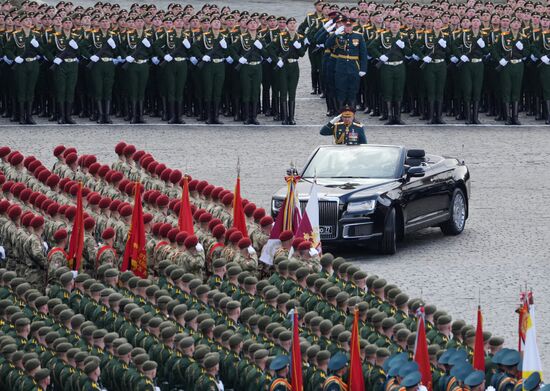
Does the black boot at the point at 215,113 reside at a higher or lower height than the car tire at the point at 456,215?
A: higher

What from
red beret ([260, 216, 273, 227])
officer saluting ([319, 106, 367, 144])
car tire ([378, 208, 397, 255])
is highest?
officer saluting ([319, 106, 367, 144])

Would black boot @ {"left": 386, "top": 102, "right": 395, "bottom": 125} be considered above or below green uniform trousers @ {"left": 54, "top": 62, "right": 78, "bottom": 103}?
below

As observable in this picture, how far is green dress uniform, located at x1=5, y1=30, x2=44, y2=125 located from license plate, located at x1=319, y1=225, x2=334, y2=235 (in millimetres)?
9934

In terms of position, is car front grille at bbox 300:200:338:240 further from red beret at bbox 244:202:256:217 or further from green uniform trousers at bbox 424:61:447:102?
green uniform trousers at bbox 424:61:447:102

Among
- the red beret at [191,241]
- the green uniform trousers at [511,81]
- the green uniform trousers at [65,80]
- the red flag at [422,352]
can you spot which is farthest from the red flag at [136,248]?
the green uniform trousers at [511,81]

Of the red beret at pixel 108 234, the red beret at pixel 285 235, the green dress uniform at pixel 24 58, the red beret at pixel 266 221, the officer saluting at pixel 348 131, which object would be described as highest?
the green dress uniform at pixel 24 58

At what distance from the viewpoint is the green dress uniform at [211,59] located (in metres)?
29.5

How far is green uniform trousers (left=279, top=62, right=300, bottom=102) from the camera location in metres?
29.8

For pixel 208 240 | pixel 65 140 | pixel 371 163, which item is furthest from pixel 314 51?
pixel 208 240

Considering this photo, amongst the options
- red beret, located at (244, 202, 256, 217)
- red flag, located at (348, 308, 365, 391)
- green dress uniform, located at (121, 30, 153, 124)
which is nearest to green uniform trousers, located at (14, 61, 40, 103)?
green dress uniform, located at (121, 30, 153, 124)

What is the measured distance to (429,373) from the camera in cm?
1370

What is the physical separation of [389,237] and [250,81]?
9.36 meters

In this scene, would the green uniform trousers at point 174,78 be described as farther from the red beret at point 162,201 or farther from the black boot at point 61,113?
the red beret at point 162,201

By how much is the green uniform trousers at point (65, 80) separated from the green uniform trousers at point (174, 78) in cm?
148
